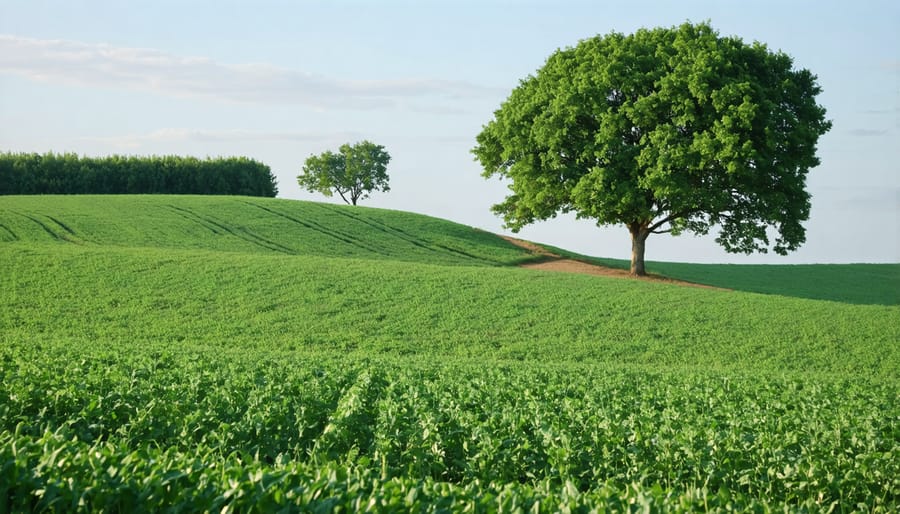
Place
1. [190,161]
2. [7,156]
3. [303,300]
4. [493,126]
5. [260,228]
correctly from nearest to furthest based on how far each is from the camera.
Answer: [303,300], [493,126], [260,228], [7,156], [190,161]

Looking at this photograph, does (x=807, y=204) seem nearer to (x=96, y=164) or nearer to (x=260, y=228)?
(x=260, y=228)

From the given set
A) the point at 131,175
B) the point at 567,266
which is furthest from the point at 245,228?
the point at 131,175

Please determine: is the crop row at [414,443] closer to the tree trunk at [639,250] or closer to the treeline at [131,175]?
the tree trunk at [639,250]

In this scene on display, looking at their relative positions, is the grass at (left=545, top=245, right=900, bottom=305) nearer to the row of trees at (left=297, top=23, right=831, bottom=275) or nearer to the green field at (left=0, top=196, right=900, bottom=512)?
the row of trees at (left=297, top=23, right=831, bottom=275)

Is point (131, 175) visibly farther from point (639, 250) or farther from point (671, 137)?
point (671, 137)

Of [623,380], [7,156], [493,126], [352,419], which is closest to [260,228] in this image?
[493,126]

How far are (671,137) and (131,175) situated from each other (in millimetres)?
54038

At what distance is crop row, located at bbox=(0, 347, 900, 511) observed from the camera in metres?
7.13

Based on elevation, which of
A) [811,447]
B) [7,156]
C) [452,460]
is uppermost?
[7,156]

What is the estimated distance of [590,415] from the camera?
1169 centimetres

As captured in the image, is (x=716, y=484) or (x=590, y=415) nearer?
(x=716, y=484)

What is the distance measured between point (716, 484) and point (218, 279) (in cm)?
2971

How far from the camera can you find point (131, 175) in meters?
77.4

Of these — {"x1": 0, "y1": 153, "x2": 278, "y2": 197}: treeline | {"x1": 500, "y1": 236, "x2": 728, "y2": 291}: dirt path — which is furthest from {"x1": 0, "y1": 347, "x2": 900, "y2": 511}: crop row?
{"x1": 0, "y1": 153, "x2": 278, "y2": 197}: treeline
